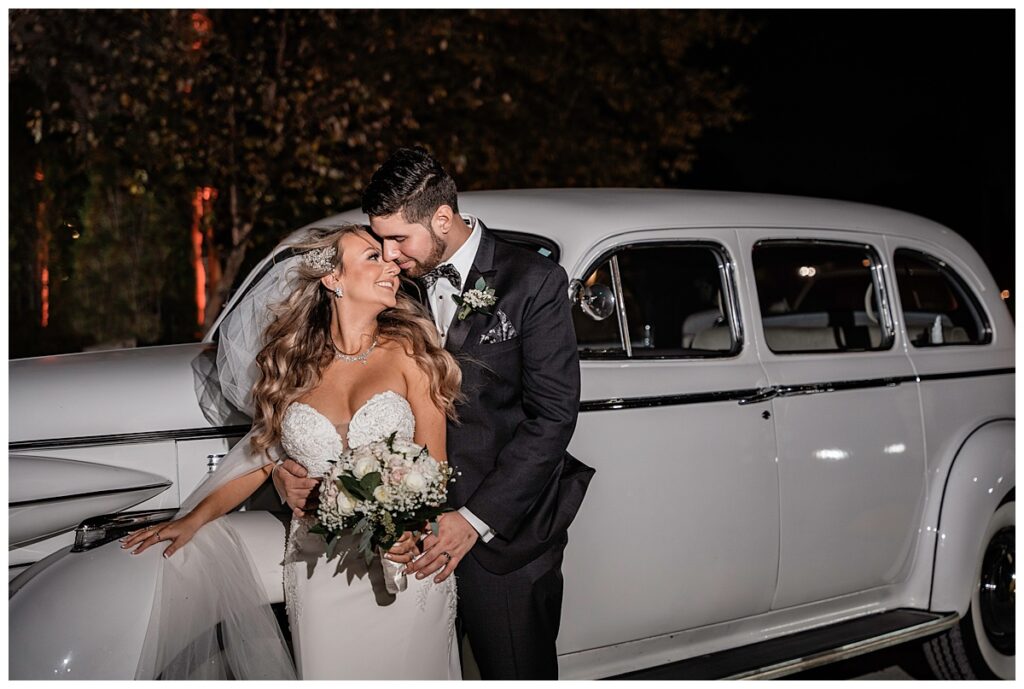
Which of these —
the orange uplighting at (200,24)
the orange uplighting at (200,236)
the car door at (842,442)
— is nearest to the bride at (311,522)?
the car door at (842,442)

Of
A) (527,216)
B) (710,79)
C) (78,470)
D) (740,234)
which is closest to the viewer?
(78,470)

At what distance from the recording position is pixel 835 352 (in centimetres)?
435

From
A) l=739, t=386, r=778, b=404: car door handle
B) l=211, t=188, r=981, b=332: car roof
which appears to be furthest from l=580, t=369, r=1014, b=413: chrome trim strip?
l=211, t=188, r=981, b=332: car roof

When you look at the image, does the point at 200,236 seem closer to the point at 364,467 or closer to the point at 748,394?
the point at 748,394

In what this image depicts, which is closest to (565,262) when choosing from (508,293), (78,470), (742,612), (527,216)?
(527,216)

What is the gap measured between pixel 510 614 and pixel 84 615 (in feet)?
4.04

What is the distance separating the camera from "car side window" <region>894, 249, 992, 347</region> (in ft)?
15.8

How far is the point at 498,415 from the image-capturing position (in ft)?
10.6

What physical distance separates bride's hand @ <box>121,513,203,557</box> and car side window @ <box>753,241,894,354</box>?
2.37m

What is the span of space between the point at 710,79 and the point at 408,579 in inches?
441

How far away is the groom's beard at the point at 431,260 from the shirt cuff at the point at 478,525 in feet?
2.39

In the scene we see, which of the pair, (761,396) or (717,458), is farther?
(761,396)

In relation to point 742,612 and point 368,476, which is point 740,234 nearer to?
point 742,612

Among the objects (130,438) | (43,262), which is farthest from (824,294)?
(43,262)
